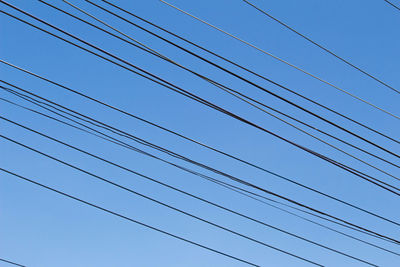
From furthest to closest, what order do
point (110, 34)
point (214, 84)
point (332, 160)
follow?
point (332, 160) → point (214, 84) → point (110, 34)

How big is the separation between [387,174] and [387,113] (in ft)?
3.15

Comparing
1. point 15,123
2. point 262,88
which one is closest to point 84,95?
point 15,123

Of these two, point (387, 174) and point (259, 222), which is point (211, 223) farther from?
point (387, 174)

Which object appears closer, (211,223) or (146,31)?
(146,31)

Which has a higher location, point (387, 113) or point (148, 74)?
point (387, 113)

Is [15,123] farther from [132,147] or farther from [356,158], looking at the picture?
[356,158]

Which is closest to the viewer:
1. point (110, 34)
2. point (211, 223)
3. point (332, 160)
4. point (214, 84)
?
point (110, 34)

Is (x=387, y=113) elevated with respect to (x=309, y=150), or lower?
elevated

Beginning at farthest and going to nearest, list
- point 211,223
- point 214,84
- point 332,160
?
point 211,223, point 332,160, point 214,84

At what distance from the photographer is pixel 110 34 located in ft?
21.1

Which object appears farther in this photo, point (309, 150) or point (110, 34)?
point (309, 150)

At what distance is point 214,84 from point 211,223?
242 cm

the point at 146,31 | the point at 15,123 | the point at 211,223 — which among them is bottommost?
the point at 211,223

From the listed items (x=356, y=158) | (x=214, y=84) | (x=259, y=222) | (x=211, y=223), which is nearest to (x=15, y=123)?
(x=214, y=84)
